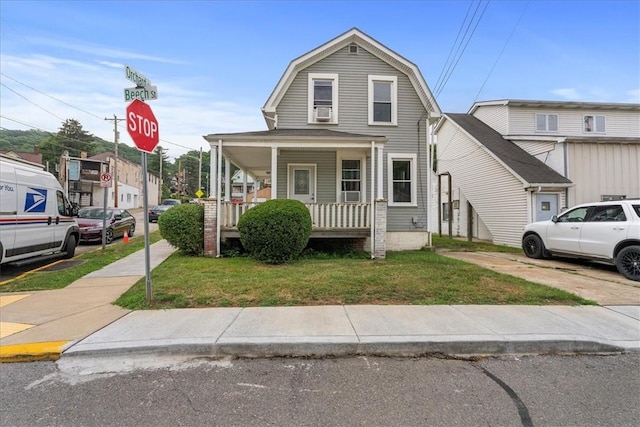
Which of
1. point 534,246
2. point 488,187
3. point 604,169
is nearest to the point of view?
point 534,246

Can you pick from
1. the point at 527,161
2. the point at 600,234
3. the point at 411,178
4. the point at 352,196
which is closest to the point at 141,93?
the point at 352,196

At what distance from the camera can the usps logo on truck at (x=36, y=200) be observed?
28.1 feet

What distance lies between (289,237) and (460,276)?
4039 mm

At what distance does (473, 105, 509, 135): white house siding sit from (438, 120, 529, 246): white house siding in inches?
75.3

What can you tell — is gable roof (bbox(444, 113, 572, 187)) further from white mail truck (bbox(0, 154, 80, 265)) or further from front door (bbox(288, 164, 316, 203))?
white mail truck (bbox(0, 154, 80, 265))

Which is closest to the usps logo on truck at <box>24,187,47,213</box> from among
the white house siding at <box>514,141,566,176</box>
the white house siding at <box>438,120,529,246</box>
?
the white house siding at <box>438,120,529,246</box>

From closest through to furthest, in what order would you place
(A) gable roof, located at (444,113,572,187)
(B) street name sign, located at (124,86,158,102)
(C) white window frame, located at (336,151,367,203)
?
(B) street name sign, located at (124,86,158,102) < (C) white window frame, located at (336,151,367,203) < (A) gable roof, located at (444,113,572,187)

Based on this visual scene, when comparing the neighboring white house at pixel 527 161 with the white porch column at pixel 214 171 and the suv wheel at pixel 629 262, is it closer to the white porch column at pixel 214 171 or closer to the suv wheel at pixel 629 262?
the suv wheel at pixel 629 262

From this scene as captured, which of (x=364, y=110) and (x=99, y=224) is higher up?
(x=364, y=110)

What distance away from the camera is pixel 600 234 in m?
8.47

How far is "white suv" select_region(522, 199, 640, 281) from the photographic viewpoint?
784cm

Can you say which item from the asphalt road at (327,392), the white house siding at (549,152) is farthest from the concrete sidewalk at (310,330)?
the white house siding at (549,152)

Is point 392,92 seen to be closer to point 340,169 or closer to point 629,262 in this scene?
point 340,169

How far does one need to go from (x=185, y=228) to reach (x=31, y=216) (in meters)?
3.66
